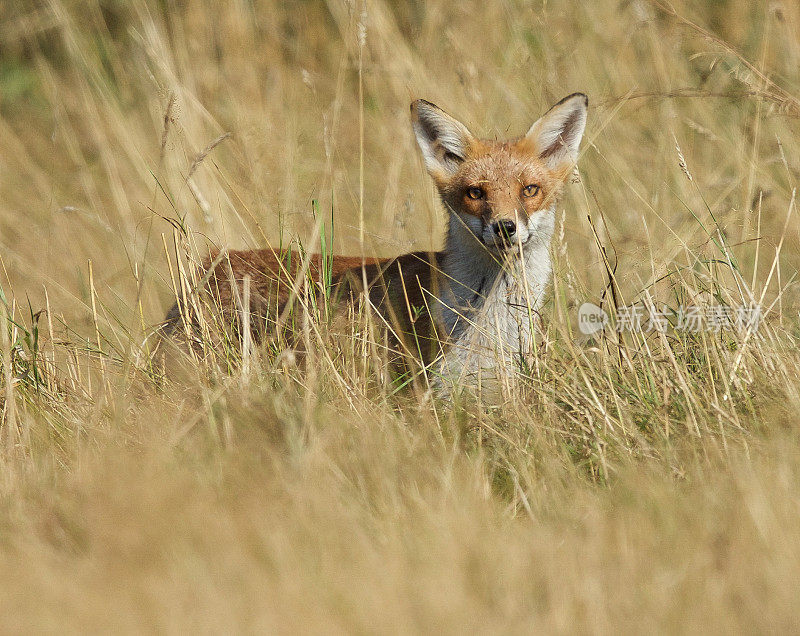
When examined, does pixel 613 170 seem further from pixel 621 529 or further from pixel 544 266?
pixel 621 529

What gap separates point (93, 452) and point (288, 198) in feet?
8.97

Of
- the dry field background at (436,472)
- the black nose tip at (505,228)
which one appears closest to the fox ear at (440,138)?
the dry field background at (436,472)

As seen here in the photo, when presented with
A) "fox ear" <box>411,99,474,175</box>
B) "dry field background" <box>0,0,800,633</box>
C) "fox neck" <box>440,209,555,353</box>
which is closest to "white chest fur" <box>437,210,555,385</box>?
"fox neck" <box>440,209,555,353</box>

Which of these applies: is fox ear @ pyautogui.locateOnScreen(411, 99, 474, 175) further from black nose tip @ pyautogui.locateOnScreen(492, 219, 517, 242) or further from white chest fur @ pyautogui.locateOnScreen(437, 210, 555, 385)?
black nose tip @ pyautogui.locateOnScreen(492, 219, 517, 242)

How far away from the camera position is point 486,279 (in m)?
4.88

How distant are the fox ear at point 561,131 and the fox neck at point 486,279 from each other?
1.37 ft

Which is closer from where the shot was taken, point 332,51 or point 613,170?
point 613,170

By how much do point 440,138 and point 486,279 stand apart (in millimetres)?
935

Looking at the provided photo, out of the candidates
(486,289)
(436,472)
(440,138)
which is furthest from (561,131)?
(436,472)

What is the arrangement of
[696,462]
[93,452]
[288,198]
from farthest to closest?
[288,198] → [93,452] → [696,462]

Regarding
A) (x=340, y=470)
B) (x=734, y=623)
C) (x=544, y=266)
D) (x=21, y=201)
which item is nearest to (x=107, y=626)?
(x=340, y=470)

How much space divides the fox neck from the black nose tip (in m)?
0.14

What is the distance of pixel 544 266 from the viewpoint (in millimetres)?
4918

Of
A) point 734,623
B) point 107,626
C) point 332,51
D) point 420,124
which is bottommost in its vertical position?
point 734,623
